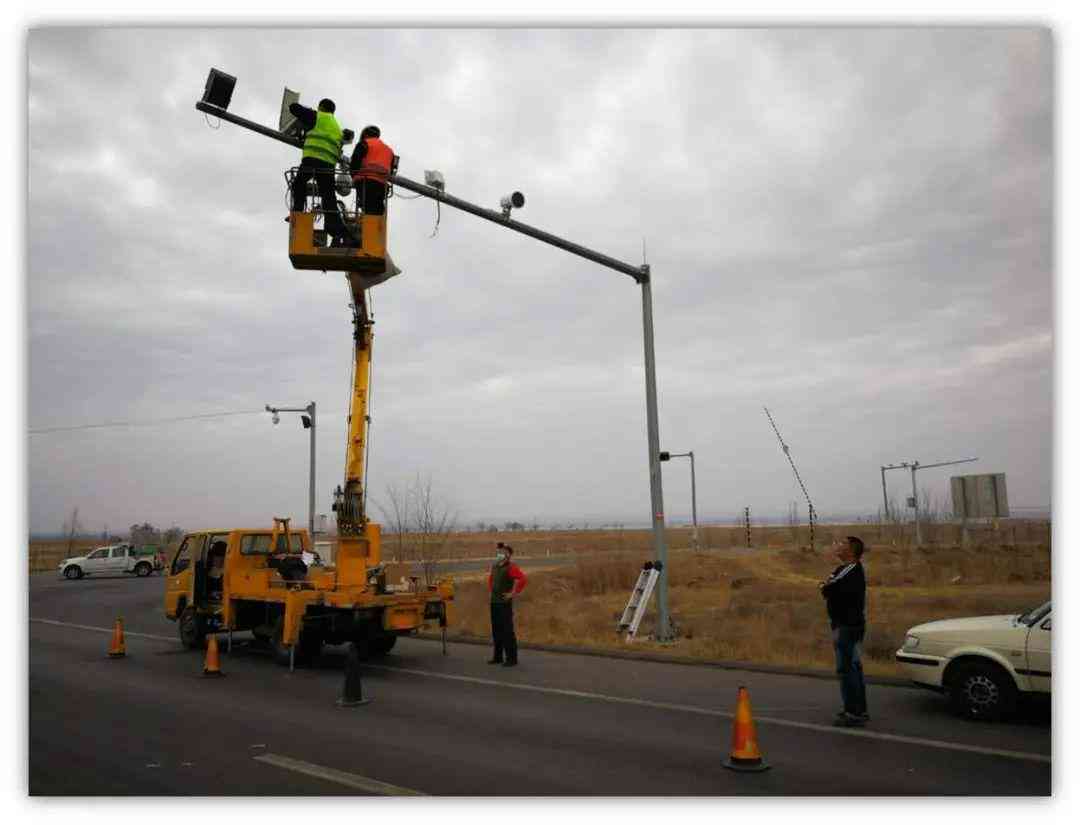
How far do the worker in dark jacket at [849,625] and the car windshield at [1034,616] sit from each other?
1.82 meters

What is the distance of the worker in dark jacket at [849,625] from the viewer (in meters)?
8.70

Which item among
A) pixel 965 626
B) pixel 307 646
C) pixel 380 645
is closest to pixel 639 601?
pixel 380 645

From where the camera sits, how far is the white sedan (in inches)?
341

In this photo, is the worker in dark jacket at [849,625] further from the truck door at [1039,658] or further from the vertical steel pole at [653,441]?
the vertical steel pole at [653,441]

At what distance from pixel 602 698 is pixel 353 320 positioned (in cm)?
720

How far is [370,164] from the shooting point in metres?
11.1

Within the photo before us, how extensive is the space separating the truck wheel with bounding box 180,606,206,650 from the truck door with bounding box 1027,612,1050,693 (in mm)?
12839

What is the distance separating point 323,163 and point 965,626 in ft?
30.7

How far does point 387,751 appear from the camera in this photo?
25.3 feet

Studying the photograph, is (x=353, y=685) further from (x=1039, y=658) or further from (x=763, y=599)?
(x=763, y=599)

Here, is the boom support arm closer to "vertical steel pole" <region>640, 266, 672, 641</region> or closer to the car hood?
"vertical steel pole" <region>640, 266, 672, 641</region>

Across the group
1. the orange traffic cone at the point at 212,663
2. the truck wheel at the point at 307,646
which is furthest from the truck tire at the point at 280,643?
the orange traffic cone at the point at 212,663

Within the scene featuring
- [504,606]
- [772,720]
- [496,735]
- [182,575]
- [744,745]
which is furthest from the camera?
[182,575]

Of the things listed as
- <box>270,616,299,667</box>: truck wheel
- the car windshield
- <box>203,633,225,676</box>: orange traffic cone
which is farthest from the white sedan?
<box>203,633,225,676</box>: orange traffic cone
